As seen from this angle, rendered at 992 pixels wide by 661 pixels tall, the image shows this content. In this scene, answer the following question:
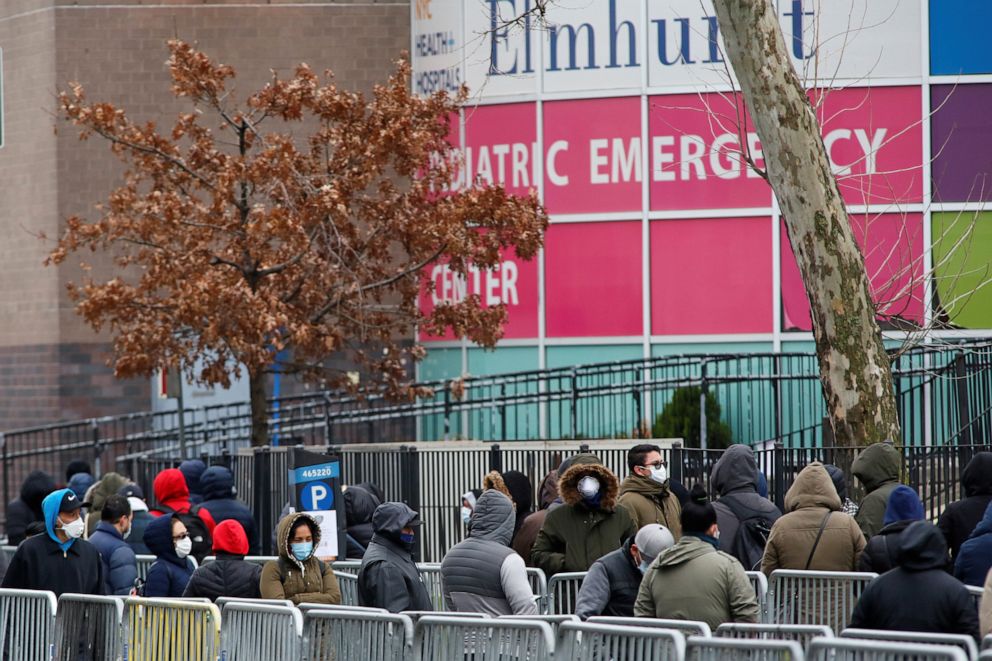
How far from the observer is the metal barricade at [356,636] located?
721 cm

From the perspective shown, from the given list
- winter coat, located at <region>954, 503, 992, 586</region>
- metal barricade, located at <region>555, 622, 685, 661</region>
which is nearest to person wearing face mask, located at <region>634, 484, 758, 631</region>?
metal barricade, located at <region>555, 622, 685, 661</region>

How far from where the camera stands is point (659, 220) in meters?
20.7

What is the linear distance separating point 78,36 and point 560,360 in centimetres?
854

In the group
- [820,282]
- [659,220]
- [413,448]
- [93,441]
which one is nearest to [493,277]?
[659,220]

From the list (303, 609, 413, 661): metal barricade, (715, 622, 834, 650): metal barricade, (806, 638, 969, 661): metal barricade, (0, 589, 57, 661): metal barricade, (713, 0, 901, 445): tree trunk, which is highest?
(713, 0, 901, 445): tree trunk

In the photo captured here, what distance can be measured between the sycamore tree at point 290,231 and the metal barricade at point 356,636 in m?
8.44

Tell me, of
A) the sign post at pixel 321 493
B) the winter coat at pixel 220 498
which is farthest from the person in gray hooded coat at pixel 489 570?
the winter coat at pixel 220 498

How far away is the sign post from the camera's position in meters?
11.4

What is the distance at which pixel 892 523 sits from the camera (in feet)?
26.3

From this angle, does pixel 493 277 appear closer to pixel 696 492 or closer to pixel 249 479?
pixel 249 479

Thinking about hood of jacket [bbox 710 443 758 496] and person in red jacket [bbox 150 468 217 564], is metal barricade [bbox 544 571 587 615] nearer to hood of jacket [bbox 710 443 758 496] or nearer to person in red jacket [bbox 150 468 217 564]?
hood of jacket [bbox 710 443 758 496]

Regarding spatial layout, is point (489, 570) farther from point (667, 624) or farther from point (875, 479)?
point (875, 479)

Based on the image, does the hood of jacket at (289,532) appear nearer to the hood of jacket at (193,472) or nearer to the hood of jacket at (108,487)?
the hood of jacket at (108,487)

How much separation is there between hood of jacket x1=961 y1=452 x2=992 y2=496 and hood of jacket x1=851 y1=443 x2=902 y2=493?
625 mm
